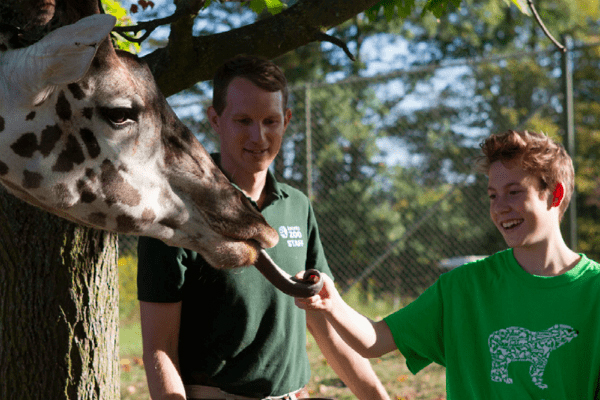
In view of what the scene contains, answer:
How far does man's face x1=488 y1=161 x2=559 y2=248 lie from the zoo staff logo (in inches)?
29.9

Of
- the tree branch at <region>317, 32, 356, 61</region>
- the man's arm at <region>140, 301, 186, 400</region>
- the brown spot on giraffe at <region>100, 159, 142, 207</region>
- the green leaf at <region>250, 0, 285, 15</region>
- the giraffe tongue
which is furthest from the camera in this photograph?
the green leaf at <region>250, 0, 285, 15</region>

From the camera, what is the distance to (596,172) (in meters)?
12.3

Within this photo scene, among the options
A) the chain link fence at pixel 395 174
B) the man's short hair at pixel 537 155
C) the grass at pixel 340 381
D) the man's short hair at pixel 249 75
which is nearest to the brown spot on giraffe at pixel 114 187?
the man's short hair at pixel 249 75

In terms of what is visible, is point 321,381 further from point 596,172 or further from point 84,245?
point 596,172

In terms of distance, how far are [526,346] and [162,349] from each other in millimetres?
1291

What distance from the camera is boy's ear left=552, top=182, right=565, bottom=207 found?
7.95 feet

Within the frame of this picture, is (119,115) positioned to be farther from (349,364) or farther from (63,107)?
(349,364)

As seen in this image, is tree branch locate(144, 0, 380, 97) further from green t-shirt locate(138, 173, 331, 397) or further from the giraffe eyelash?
the giraffe eyelash

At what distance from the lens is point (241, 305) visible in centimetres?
222

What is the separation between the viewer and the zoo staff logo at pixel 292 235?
2.43 m

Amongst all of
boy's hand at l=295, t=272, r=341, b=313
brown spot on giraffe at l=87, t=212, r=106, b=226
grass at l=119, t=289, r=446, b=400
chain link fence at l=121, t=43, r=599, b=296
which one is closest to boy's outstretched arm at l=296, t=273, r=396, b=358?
boy's hand at l=295, t=272, r=341, b=313

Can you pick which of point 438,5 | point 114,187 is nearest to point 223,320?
point 114,187

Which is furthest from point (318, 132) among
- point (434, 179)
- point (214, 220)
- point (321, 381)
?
point (214, 220)

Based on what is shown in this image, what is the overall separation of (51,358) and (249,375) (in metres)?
0.90
